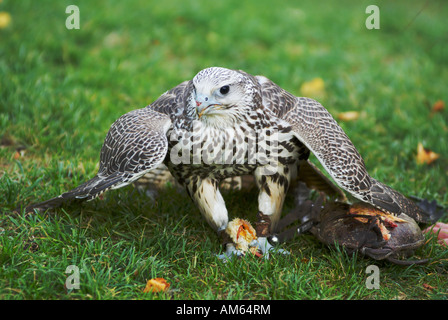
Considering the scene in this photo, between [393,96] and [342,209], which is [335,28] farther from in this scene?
[342,209]

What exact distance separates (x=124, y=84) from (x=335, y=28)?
3.38 m

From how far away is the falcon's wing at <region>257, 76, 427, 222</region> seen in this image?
3396mm

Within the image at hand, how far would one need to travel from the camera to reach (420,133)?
5.30 meters

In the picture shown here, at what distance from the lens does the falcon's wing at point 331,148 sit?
11.1 feet

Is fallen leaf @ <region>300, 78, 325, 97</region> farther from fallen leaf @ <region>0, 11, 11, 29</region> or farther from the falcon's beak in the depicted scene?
fallen leaf @ <region>0, 11, 11, 29</region>

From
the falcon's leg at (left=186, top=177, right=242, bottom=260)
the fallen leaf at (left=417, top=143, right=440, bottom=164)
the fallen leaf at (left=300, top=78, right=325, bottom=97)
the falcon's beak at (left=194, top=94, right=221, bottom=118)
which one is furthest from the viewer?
the fallen leaf at (left=300, top=78, right=325, bottom=97)

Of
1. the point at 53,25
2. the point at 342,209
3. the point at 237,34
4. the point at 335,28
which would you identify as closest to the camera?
the point at 342,209

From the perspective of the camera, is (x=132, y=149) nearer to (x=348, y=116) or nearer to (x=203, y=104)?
(x=203, y=104)

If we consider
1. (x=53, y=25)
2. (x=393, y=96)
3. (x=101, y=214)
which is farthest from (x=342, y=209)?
(x=53, y=25)

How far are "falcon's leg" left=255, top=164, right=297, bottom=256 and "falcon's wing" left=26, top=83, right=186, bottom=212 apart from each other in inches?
27.7

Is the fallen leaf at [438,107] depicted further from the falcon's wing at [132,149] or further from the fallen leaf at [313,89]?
the falcon's wing at [132,149]

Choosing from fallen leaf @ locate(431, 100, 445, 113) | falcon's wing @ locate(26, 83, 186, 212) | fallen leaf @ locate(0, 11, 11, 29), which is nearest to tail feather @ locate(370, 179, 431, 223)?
falcon's wing @ locate(26, 83, 186, 212)
